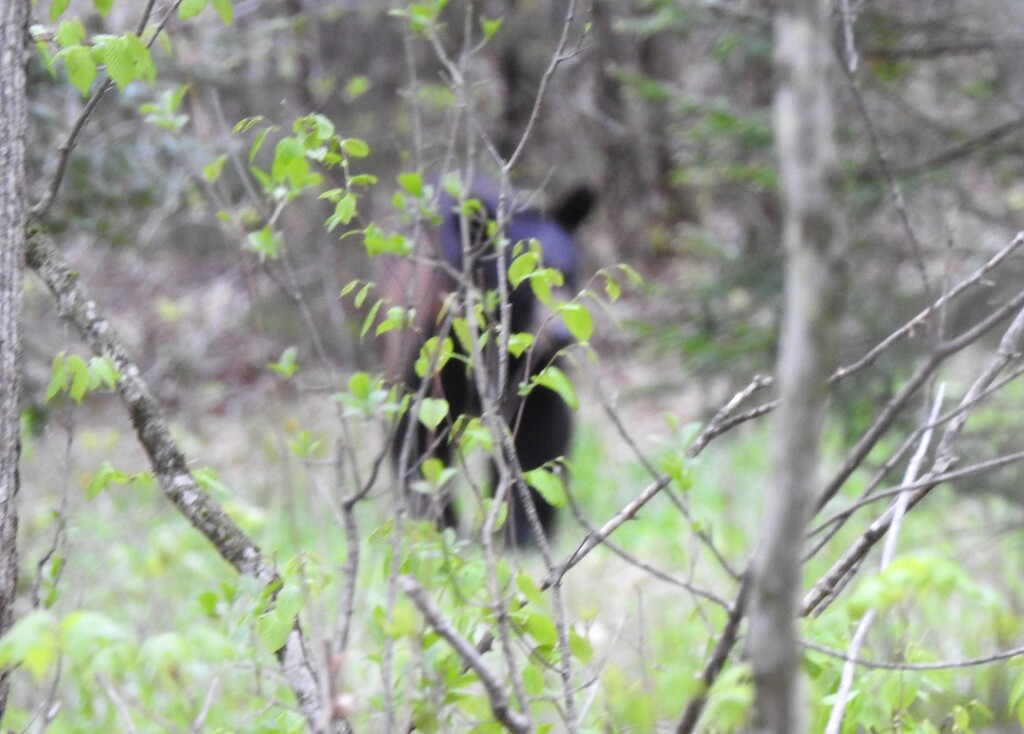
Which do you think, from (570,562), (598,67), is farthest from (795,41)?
(598,67)

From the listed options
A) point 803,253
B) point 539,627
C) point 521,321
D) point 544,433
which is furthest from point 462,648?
point 544,433

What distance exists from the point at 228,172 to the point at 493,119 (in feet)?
16.5

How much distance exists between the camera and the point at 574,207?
5.25 metres

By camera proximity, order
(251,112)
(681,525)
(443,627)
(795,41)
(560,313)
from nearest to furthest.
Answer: (795,41)
(443,627)
(560,313)
(681,525)
(251,112)

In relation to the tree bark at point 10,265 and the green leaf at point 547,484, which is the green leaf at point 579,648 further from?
the tree bark at point 10,265

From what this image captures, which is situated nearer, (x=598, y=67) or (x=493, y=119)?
(x=493, y=119)

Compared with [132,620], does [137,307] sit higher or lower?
higher

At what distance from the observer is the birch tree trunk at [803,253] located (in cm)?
83

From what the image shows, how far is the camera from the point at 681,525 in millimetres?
5895

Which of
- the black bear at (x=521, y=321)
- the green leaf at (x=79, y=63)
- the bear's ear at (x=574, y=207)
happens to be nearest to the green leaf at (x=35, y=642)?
the green leaf at (x=79, y=63)

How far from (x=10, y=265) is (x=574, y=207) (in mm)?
3761

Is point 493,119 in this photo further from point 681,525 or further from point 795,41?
point 795,41

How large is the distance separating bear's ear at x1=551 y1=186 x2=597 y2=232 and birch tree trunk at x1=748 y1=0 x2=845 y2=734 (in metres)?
4.37

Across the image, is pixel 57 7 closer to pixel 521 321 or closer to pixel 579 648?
pixel 579 648
